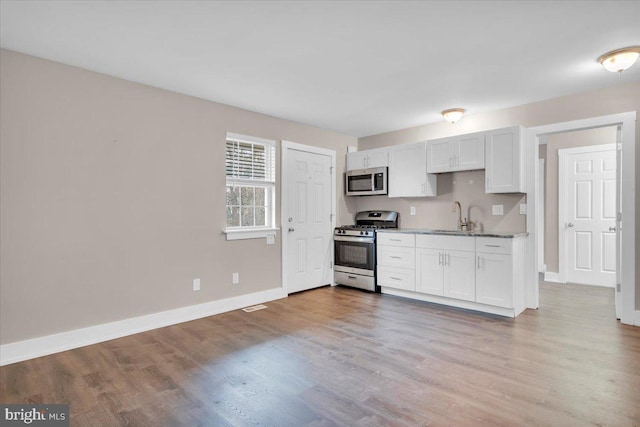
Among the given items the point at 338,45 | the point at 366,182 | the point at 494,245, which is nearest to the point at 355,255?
the point at 366,182

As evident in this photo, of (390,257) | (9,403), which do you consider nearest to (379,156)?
(390,257)

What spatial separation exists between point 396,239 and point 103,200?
3.39 metres

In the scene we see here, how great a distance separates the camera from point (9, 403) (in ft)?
6.88

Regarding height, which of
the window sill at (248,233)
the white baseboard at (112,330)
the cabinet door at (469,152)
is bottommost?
the white baseboard at (112,330)

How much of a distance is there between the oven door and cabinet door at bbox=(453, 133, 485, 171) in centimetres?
157

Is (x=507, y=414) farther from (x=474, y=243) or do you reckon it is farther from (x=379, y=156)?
(x=379, y=156)

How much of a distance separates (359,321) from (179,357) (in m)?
1.76

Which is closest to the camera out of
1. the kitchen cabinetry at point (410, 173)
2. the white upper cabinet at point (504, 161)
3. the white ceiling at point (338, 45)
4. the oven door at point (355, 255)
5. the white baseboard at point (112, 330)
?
the white ceiling at point (338, 45)

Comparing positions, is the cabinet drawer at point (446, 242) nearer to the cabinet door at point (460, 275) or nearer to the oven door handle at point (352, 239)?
the cabinet door at point (460, 275)

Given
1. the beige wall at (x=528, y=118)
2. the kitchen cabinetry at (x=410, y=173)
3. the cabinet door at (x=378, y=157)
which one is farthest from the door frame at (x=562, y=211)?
the cabinet door at (x=378, y=157)

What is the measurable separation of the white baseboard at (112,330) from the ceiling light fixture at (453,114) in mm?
3223

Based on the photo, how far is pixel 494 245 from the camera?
380 centimetres

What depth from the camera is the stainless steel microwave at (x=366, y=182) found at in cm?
517

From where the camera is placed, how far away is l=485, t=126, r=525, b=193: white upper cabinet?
12.7 feet
